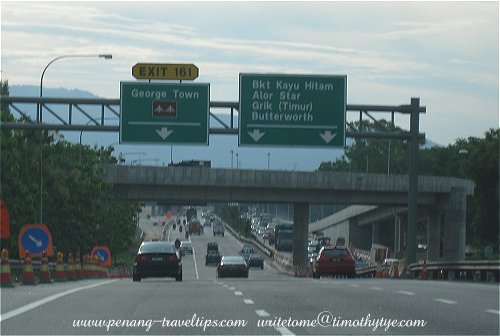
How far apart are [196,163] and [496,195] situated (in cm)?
2856

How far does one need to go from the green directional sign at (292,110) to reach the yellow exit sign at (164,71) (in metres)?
2.17

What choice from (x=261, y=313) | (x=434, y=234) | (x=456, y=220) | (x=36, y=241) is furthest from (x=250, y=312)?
(x=434, y=234)

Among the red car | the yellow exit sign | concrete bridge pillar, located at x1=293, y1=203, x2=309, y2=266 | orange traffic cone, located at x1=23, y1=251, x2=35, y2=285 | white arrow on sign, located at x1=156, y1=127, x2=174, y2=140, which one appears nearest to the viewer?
orange traffic cone, located at x1=23, y1=251, x2=35, y2=285

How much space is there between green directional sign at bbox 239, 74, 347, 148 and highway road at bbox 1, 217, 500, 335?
2013cm

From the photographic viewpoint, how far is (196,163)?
Answer: 8525cm

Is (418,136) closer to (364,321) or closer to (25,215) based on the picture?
(25,215)

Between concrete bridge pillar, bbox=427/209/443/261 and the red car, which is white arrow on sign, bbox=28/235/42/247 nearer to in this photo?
the red car

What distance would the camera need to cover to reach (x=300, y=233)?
105 m

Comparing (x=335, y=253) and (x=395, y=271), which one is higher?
(x=335, y=253)

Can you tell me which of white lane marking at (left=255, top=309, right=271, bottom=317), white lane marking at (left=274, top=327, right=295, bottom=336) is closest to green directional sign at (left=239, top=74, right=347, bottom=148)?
white lane marking at (left=255, top=309, right=271, bottom=317)

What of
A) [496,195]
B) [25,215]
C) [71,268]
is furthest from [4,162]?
[496,195]

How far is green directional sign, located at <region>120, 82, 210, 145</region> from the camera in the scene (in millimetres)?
46875

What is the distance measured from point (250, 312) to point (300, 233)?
8568cm

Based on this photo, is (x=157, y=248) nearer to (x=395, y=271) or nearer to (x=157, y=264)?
(x=157, y=264)
